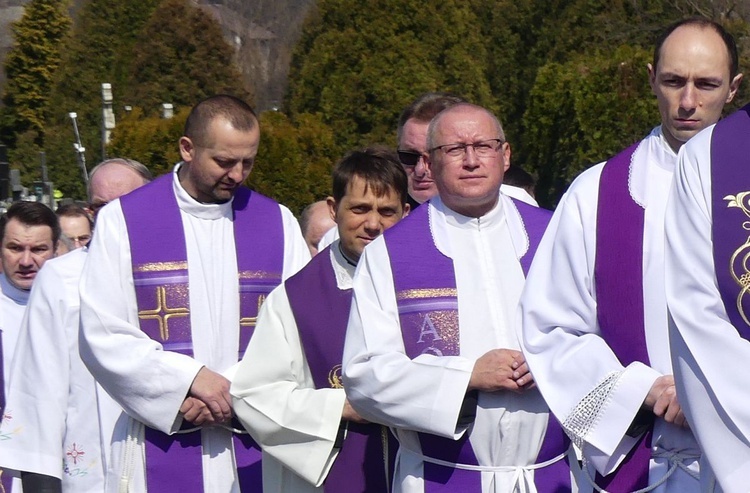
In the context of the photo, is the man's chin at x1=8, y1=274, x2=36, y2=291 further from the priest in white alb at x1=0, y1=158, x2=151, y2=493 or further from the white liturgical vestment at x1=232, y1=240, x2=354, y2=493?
the white liturgical vestment at x1=232, y1=240, x2=354, y2=493

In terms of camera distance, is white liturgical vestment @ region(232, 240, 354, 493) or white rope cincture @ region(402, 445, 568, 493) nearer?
white rope cincture @ region(402, 445, 568, 493)

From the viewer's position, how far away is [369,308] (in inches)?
181

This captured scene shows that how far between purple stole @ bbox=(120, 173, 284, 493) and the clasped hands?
21cm

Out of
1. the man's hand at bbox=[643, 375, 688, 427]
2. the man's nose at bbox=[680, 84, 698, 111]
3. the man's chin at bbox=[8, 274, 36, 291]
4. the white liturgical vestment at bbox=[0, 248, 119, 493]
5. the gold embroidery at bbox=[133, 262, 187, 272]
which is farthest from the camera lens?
the man's chin at bbox=[8, 274, 36, 291]

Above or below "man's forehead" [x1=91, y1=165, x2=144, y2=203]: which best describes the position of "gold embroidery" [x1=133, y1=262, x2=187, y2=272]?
below

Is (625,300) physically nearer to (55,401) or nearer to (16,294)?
(55,401)

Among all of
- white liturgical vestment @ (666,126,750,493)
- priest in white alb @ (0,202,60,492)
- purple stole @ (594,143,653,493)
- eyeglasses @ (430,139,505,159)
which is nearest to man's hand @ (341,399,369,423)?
eyeglasses @ (430,139,505,159)

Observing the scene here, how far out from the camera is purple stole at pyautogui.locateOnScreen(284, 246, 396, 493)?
5137 millimetres

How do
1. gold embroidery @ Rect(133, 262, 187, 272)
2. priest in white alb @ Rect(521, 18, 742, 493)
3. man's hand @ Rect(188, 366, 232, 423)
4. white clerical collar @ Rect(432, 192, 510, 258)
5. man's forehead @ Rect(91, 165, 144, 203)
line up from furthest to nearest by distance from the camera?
man's forehead @ Rect(91, 165, 144, 203) < gold embroidery @ Rect(133, 262, 187, 272) < man's hand @ Rect(188, 366, 232, 423) < white clerical collar @ Rect(432, 192, 510, 258) < priest in white alb @ Rect(521, 18, 742, 493)

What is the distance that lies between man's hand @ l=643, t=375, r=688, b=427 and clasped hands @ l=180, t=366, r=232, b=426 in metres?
1.96

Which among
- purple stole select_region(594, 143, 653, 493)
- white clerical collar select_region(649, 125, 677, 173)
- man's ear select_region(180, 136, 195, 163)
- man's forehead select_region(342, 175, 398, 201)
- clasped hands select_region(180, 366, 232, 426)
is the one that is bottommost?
clasped hands select_region(180, 366, 232, 426)

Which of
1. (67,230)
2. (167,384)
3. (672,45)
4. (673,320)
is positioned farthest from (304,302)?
(67,230)

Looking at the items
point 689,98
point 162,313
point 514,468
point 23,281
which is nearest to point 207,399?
point 162,313

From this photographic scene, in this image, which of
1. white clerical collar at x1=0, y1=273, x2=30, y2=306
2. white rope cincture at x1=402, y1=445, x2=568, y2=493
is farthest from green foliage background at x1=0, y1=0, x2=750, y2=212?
white rope cincture at x1=402, y1=445, x2=568, y2=493
